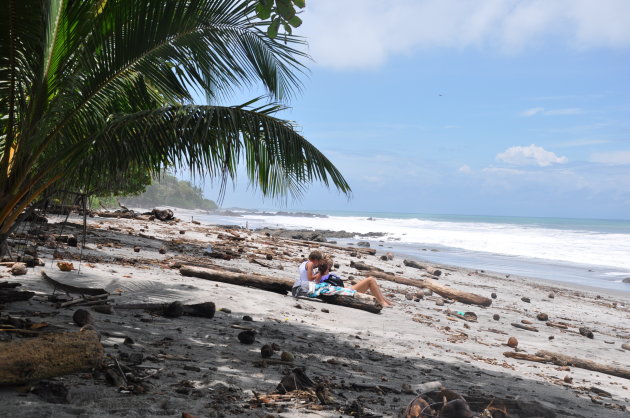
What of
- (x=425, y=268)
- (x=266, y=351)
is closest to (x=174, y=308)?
(x=266, y=351)

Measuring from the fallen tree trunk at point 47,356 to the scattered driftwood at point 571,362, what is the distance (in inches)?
192

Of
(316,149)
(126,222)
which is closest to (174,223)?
(126,222)

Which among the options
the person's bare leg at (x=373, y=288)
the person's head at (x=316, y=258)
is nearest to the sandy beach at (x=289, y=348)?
the person's bare leg at (x=373, y=288)

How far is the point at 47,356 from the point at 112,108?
10.6ft

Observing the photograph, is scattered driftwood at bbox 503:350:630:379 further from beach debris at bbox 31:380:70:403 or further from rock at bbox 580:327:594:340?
beach debris at bbox 31:380:70:403

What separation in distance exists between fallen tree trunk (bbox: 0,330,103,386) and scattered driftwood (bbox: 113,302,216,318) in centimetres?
199

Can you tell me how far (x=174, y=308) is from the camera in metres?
5.74

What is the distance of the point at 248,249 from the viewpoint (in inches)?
530

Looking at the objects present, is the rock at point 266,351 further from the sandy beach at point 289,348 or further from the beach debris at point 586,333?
the beach debris at point 586,333

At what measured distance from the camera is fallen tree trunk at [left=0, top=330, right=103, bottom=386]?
318cm

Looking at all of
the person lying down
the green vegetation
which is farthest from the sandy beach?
the green vegetation

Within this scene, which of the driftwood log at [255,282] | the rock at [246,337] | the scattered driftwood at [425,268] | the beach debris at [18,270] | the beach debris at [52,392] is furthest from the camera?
the scattered driftwood at [425,268]

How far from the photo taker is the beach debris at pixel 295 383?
3863 millimetres

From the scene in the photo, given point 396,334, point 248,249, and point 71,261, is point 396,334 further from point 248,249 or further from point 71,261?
point 248,249
